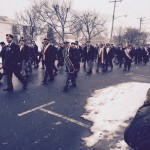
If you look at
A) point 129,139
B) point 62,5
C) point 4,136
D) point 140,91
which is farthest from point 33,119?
point 62,5

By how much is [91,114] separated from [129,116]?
3.18ft

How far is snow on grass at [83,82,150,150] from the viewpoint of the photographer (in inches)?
205

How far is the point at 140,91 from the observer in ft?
29.0

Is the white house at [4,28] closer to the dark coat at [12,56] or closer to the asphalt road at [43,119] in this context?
the asphalt road at [43,119]

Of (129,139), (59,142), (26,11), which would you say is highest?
(26,11)

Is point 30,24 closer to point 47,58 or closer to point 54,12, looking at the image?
point 54,12

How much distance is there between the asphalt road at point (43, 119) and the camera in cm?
506

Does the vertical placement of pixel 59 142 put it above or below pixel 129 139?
below

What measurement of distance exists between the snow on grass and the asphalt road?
0.75ft

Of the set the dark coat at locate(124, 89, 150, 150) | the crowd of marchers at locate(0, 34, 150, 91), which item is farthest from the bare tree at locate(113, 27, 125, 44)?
the dark coat at locate(124, 89, 150, 150)

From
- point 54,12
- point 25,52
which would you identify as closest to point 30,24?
point 54,12

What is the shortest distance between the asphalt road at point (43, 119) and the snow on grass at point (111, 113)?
0.75 ft

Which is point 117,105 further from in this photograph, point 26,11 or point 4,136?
point 26,11

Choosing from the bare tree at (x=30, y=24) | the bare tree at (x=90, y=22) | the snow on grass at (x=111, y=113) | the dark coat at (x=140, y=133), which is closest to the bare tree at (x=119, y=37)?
the bare tree at (x=90, y=22)
